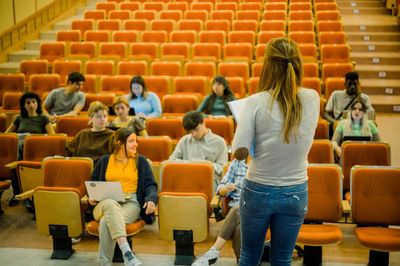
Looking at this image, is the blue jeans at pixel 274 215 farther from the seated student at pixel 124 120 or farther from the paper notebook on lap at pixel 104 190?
the seated student at pixel 124 120

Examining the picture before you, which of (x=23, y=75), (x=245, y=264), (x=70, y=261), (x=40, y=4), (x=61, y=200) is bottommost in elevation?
(x=70, y=261)

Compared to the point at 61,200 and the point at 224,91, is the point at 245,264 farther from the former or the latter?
the point at 224,91

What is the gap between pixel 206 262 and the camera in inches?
113

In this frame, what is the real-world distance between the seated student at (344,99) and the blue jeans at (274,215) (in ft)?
11.8

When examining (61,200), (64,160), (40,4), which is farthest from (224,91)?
(40,4)

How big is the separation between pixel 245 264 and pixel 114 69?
5521mm

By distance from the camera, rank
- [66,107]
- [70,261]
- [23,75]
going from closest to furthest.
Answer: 1. [70,261]
2. [66,107]
3. [23,75]

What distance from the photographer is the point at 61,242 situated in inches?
126

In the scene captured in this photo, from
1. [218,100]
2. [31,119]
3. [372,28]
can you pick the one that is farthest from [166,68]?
[372,28]

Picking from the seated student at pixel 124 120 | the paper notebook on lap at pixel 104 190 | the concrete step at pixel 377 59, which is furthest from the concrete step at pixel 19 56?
the paper notebook on lap at pixel 104 190

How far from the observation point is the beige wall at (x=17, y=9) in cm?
848

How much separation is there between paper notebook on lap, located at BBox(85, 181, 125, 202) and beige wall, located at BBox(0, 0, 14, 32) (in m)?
6.24

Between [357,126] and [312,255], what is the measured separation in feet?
4.95

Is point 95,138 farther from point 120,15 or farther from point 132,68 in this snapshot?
point 120,15
